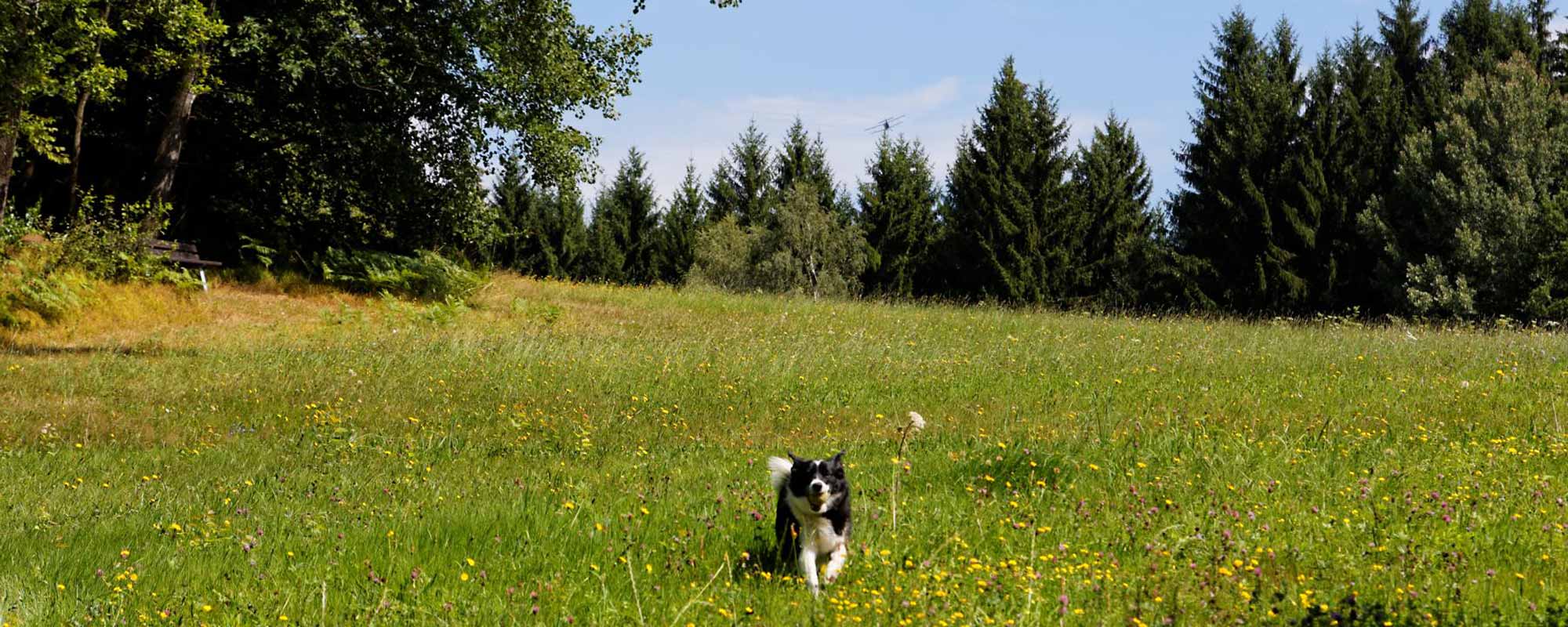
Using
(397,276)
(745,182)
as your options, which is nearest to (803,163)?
(745,182)

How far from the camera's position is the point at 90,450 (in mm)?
11000

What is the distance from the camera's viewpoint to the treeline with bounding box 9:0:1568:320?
22.8 meters

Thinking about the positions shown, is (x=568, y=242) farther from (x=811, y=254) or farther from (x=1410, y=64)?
(x=1410, y=64)

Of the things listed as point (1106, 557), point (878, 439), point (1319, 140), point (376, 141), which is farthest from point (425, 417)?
point (1319, 140)

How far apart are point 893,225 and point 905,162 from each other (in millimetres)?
2988

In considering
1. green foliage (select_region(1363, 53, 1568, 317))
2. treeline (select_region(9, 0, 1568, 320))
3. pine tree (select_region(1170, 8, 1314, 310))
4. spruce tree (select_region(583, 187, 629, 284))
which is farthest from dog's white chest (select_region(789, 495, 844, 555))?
spruce tree (select_region(583, 187, 629, 284))

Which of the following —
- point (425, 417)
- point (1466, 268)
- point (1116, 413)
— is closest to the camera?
point (1116, 413)

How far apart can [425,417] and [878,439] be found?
527 cm

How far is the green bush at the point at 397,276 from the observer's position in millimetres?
24141

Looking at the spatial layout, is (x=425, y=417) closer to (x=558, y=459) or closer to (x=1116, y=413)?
(x=558, y=459)

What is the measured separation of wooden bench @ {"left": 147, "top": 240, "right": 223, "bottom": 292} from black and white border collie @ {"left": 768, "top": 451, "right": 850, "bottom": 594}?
777 inches

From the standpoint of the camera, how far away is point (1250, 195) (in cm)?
3625

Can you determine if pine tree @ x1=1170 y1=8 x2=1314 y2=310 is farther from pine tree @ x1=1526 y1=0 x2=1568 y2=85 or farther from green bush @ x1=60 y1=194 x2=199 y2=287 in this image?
green bush @ x1=60 y1=194 x2=199 y2=287

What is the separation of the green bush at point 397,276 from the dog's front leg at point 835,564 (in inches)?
772
